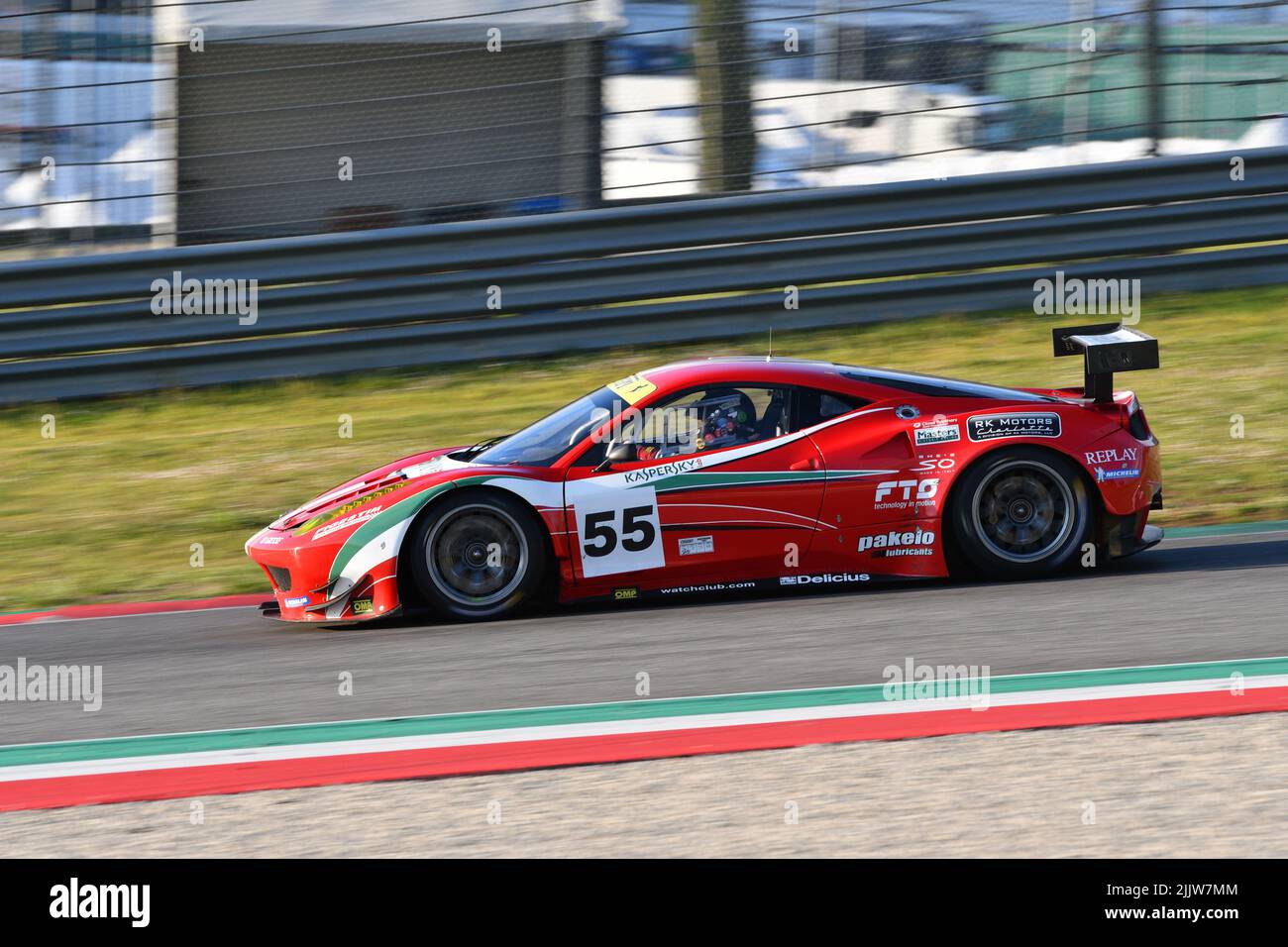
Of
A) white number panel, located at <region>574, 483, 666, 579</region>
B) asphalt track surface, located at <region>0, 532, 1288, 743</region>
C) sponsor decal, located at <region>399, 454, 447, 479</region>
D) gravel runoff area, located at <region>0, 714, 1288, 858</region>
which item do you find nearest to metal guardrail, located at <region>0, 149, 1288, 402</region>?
asphalt track surface, located at <region>0, 532, 1288, 743</region>

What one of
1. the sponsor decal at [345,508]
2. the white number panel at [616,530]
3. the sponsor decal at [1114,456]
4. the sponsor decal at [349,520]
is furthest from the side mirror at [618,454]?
the sponsor decal at [1114,456]

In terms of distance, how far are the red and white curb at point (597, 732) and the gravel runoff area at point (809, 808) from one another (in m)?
0.14

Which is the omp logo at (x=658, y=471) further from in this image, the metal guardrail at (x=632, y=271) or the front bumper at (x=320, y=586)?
the metal guardrail at (x=632, y=271)

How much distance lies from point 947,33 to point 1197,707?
7.45 metres

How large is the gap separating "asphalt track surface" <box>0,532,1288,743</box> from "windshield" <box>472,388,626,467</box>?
77 centimetres

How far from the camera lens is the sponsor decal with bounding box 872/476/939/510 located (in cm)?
722

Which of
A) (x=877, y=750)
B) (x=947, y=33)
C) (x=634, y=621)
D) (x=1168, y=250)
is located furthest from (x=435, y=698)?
(x=1168, y=250)

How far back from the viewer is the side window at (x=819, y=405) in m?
7.32

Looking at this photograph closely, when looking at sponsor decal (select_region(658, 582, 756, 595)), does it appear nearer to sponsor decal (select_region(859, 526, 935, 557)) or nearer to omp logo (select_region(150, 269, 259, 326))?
sponsor decal (select_region(859, 526, 935, 557))

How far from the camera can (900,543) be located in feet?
24.0

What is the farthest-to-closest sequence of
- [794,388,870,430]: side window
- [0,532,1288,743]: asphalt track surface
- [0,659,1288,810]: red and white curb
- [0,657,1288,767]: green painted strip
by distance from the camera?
[794,388,870,430]: side window
[0,532,1288,743]: asphalt track surface
[0,657,1288,767]: green painted strip
[0,659,1288,810]: red and white curb
